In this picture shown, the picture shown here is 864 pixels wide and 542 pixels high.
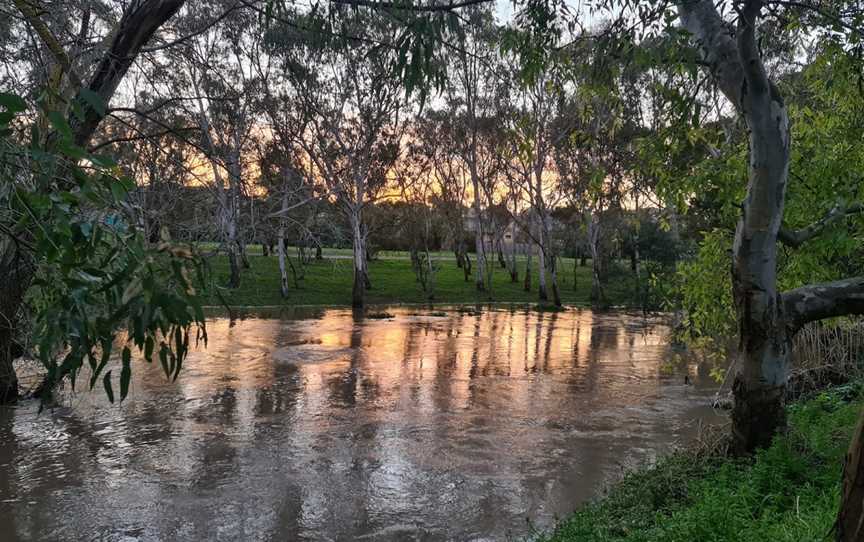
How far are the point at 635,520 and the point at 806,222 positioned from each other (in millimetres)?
3569

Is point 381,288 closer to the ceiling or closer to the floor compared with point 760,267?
closer to the floor

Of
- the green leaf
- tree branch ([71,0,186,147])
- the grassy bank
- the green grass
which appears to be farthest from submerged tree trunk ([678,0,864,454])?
the green grass

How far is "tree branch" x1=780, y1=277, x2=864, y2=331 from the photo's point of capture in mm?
5461

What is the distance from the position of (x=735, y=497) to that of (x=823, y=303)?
1.89 metres

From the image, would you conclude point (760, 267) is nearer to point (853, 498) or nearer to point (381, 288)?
point (853, 498)

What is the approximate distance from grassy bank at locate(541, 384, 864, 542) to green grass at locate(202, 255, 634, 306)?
2047 cm

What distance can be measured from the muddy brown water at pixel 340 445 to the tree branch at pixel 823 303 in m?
2.33

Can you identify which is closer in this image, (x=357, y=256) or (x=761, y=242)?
(x=761, y=242)

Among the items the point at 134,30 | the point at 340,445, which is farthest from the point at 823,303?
the point at 134,30

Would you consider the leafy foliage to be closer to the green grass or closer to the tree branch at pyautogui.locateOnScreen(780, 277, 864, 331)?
the tree branch at pyautogui.locateOnScreen(780, 277, 864, 331)

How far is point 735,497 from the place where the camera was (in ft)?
15.1

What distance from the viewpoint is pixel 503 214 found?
123 feet

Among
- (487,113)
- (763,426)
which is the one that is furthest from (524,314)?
(763,426)

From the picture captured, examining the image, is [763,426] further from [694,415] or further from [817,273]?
[694,415]
